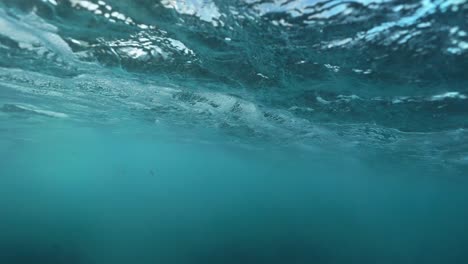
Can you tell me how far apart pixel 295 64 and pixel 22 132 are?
37.3 m

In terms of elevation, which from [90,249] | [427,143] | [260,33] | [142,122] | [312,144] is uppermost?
[260,33]

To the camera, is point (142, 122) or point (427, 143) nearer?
point (427, 143)

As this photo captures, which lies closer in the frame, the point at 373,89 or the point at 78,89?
the point at 373,89

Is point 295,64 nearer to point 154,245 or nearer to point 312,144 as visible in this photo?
point 312,144

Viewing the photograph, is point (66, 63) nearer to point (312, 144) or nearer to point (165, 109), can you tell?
point (165, 109)

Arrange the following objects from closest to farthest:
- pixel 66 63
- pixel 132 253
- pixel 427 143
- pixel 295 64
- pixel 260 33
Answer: pixel 260 33, pixel 295 64, pixel 66 63, pixel 427 143, pixel 132 253

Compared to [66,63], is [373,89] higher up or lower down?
higher up

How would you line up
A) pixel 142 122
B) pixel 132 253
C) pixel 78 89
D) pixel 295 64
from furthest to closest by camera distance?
pixel 142 122
pixel 132 253
pixel 78 89
pixel 295 64

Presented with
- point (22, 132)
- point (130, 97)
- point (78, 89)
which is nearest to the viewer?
point (78, 89)

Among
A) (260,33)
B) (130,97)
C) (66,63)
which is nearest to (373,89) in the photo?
(260,33)

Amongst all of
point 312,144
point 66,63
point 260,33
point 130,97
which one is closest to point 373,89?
point 260,33

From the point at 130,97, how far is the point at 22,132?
2444 cm

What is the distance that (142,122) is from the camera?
3189 cm

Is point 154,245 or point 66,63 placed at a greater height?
point 66,63
